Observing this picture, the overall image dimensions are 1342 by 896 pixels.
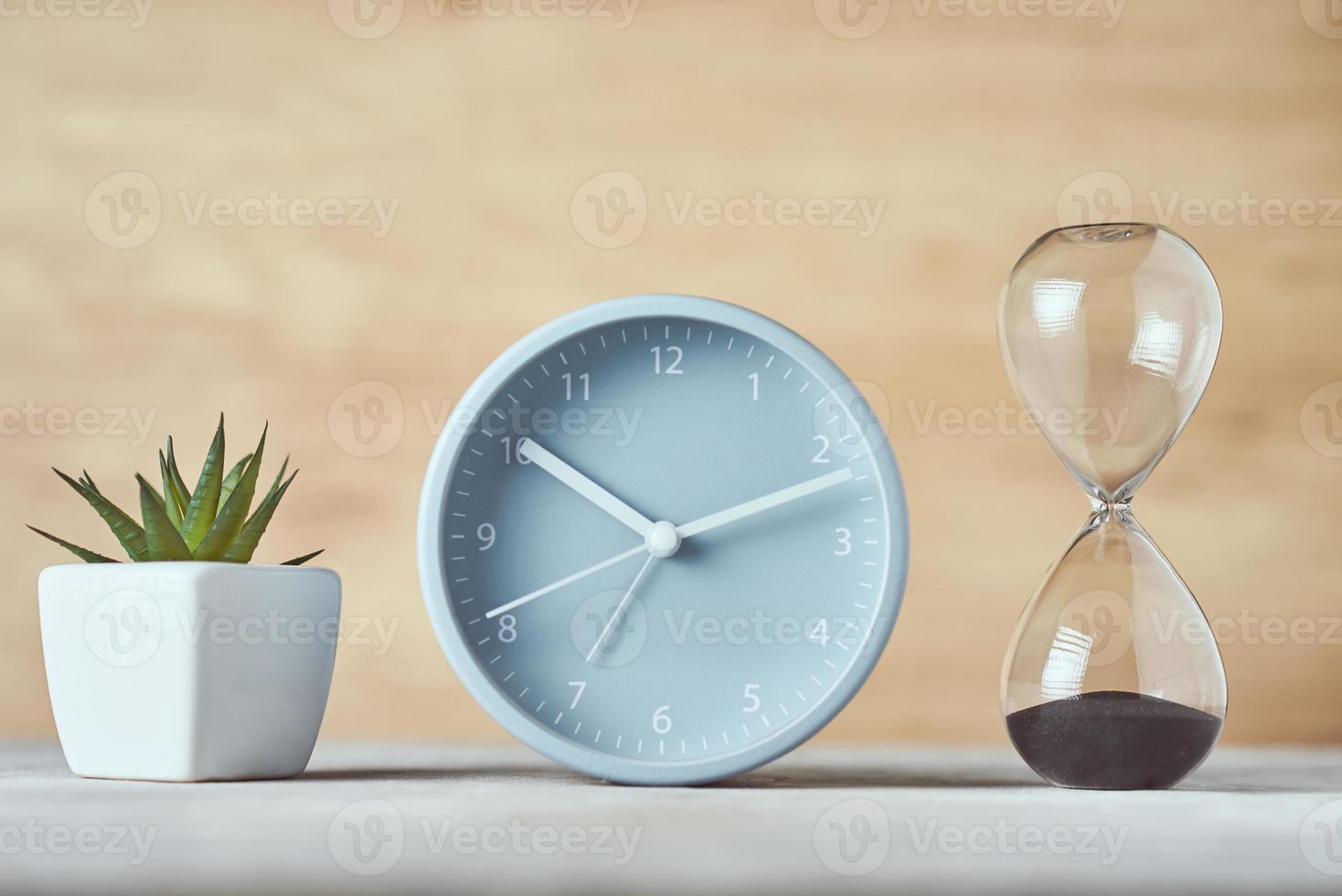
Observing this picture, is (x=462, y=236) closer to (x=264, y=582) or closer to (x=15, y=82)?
(x=15, y=82)

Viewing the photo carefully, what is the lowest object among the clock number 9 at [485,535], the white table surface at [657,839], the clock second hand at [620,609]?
the white table surface at [657,839]

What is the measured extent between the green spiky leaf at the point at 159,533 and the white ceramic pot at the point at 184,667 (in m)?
0.03

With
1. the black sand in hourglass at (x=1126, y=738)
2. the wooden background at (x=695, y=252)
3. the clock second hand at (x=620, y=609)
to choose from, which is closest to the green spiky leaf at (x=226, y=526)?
the clock second hand at (x=620, y=609)

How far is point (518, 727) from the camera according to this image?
2.89ft

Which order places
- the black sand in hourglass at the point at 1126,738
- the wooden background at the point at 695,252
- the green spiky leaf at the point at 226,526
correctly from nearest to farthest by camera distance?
1. the black sand in hourglass at the point at 1126,738
2. the green spiky leaf at the point at 226,526
3. the wooden background at the point at 695,252

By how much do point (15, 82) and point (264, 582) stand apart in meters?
0.87

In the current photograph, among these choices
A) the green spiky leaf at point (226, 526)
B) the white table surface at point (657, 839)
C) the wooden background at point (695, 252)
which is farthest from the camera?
the wooden background at point (695, 252)

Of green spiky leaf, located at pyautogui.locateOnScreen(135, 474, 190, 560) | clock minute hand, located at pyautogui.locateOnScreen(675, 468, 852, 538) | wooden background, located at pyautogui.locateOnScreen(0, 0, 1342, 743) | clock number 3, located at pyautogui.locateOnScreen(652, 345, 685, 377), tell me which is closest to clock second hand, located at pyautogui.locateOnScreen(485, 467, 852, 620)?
clock minute hand, located at pyautogui.locateOnScreen(675, 468, 852, 538)

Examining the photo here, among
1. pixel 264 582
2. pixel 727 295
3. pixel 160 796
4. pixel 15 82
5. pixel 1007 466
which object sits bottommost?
pixel 160 796

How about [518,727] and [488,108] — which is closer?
[518,727]

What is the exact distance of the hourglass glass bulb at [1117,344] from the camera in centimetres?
88

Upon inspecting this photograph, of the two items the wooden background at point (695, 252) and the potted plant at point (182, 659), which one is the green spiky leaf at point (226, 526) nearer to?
the potted plant at point (182, 659)

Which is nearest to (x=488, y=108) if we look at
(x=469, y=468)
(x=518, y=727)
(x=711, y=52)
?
(x=711, y=52)

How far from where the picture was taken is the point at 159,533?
3.09 feet
